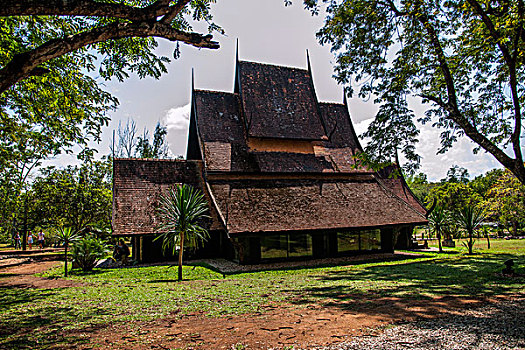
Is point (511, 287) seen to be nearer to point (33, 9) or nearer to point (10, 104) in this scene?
point (33, 9)

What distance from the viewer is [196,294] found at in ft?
28.9

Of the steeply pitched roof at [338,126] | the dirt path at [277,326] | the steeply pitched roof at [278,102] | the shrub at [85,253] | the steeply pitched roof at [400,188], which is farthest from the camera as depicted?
the steeply pitched roof at [400,188]

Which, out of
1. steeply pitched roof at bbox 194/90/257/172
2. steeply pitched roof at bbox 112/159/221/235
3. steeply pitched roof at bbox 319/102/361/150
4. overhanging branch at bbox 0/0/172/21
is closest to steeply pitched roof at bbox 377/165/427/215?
steeply pitched roof at bbox 319/102/361/150

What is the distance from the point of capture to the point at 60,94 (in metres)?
9.60

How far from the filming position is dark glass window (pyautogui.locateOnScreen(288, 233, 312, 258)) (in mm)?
16609

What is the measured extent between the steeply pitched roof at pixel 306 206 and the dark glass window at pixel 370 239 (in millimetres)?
1195

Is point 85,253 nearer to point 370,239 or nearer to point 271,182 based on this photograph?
point 271,182

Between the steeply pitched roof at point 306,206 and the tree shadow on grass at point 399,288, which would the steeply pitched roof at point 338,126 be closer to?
the steeply pitched roof at point 306,206

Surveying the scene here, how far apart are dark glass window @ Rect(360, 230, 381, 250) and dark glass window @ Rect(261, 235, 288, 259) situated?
14.6ft

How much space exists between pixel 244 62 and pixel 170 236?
14.0 m

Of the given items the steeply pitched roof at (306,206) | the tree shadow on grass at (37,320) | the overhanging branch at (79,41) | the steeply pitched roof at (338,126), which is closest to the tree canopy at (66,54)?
the overhanging branch at (79,41)

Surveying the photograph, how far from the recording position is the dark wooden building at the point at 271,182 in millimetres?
16094

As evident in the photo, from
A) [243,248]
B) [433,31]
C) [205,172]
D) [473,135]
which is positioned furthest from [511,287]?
[205,172]

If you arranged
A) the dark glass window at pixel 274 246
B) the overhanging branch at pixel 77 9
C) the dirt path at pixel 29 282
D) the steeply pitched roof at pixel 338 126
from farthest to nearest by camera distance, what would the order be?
the steeply pitched roof at pixel 338 126
the dark glass window at pixel 274 246
the dirt path at pixel 29 282
the overhanging branch at pixel 77 9
